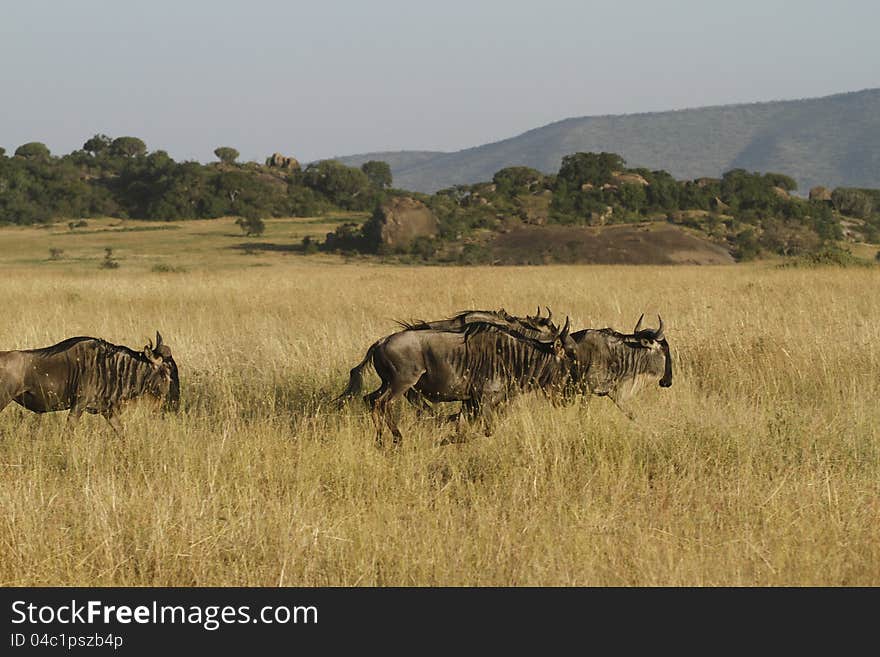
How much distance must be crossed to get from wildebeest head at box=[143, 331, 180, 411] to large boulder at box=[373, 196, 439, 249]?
92.2 feet

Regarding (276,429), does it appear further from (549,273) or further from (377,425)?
(549,273)

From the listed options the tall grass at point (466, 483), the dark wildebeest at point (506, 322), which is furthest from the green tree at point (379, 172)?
the dark wildebeest at point (506, 322)

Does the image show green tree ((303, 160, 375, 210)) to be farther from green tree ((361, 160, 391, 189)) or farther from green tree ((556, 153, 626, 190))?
green tree ((361, 160, 391, 189))

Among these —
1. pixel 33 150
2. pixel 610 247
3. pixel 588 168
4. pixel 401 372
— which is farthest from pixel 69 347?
pixel 33 150

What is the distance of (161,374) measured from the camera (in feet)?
21.8

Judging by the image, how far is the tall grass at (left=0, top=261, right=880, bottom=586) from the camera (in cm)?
433

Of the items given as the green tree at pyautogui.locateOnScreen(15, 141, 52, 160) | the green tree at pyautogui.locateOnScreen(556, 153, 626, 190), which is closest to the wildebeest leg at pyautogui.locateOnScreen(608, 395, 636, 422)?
the green tree at pyautogui.locateOnScreen(556, 153, 626, 190)

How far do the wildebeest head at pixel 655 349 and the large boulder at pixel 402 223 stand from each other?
90.8ft

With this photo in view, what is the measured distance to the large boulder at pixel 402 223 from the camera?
3503 cm

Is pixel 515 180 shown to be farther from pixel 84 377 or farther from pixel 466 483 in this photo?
pixel 466 483

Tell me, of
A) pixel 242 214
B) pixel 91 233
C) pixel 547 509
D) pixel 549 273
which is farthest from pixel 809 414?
pixel 242 214

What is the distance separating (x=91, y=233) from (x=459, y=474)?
4421 cm
